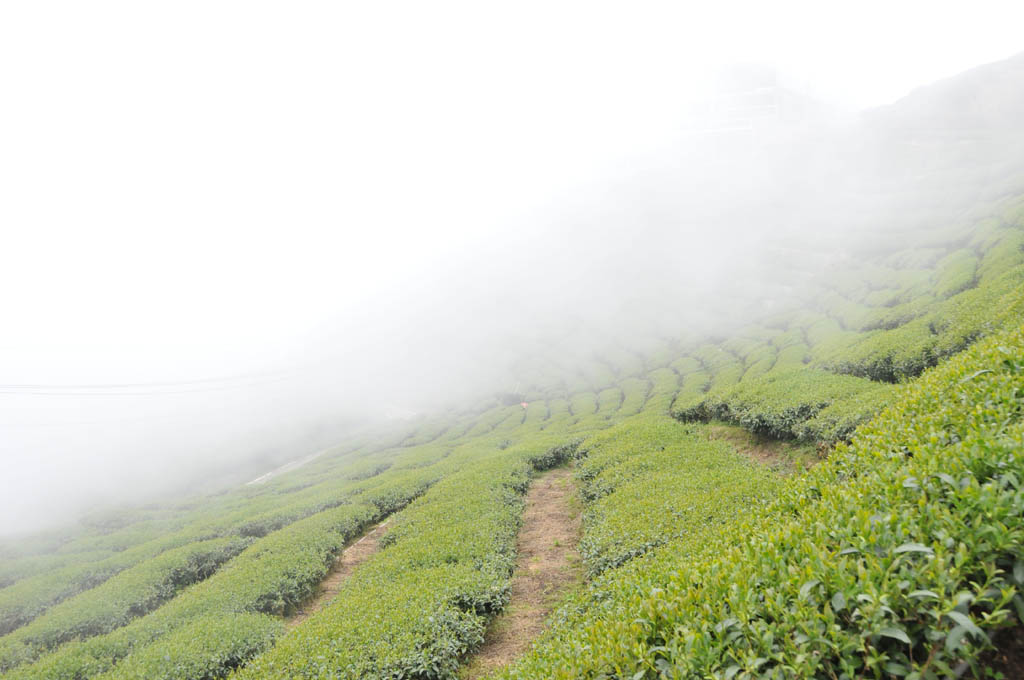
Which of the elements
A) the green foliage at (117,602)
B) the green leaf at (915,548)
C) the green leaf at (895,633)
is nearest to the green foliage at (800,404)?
the green leaf at (915,548)

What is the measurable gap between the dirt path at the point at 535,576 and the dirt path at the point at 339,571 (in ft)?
26.2

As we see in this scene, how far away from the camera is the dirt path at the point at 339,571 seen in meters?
20.3

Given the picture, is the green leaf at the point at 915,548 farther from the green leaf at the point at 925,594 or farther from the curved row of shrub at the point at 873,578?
the green leaf at the point at 925,594

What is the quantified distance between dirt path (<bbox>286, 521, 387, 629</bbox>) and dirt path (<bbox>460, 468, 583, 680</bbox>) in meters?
7.98

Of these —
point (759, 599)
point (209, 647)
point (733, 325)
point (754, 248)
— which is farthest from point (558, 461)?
point (754, 248)

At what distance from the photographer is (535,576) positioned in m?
17.5

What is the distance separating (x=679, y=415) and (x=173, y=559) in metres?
32.2

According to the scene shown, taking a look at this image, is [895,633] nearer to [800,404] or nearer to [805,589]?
[805,589]

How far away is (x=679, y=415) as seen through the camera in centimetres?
3325

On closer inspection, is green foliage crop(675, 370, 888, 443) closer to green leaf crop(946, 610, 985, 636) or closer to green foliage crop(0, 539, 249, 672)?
green leaf crop(946, 610, 985, 636)

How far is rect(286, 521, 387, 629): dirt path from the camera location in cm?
2027

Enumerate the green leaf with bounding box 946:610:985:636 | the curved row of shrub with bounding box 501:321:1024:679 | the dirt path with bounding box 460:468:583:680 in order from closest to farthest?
the green leaf with bounding box 946:610:985:636
the curved row of shrub with bounding box 501:321:1024:679
the dirt path with bounding box 460:468:583:680

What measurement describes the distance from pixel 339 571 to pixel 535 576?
452 inches

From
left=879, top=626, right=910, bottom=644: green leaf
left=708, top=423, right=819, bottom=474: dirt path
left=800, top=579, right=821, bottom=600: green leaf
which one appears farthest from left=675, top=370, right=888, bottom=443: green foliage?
left=879, top=626, right=910, bottom=644: green leaf
